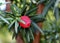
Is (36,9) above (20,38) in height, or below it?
above

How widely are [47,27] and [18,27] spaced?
0.53 ft

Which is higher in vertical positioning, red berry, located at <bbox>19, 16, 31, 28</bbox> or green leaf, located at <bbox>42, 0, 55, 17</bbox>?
green leaf, located at <bbox>42, 0, 55, 17</bbox>

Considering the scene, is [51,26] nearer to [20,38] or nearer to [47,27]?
[47,27]

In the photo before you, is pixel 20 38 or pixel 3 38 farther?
pixel 3 38

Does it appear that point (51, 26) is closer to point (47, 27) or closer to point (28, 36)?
point (47, 27)

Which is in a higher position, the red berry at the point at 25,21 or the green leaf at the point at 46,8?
the green leaf at the point at 46,8

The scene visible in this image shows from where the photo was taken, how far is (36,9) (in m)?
0.56

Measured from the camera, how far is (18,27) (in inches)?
21.7

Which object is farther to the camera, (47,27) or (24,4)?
(47,27)

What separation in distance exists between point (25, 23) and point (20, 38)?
87 millimetres

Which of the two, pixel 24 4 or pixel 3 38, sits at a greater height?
pixel 24 4


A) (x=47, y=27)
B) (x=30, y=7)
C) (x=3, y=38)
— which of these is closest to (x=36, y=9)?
(x=30, y=7)

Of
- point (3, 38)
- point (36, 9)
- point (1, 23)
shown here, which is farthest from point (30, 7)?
point (3, 38)

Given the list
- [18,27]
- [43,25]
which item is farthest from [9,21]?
[43,25]
